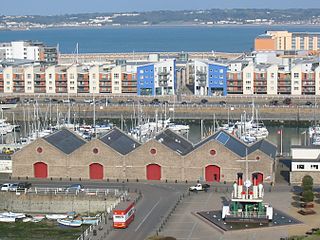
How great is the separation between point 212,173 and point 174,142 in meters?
2.20

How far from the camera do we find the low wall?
2800 cm

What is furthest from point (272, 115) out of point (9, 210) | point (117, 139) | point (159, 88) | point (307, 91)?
point (9, 210)

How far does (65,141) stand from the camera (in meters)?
32.2

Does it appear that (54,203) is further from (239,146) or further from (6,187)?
(239,146)

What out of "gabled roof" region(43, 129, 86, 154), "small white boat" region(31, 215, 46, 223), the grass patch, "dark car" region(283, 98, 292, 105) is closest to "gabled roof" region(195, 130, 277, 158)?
"gabled roof" region(43, 129, 86, 154)

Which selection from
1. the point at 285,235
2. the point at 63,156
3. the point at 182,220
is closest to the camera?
the point at 285,235

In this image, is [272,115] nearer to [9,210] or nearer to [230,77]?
[230,77]

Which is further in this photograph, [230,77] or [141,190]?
[230,77]

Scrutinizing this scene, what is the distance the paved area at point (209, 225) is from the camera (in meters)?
23.7

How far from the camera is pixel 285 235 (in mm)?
23609

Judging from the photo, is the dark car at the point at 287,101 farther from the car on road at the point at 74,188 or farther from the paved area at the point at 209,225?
the car on road at the point at 74,188

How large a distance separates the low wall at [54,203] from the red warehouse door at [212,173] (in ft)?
13.2

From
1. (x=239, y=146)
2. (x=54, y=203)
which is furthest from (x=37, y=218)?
(x=239, y=146)

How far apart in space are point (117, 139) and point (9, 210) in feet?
18.0
